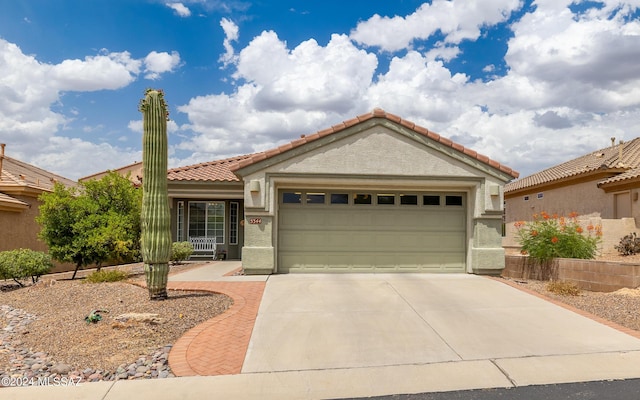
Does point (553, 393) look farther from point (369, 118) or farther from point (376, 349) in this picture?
point (369, 118)

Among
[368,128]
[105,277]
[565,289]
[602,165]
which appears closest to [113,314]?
[105,277]

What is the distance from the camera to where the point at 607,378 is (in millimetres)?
5312

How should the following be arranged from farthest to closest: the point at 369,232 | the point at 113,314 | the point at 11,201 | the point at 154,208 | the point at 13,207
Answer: the point at 13,207 < the point at 11,201 < the point at 369,232 < the point at 154,208 < the point at 113,314

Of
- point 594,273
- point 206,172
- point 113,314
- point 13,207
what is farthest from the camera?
point 206,172

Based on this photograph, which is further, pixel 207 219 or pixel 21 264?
pixel 207 219

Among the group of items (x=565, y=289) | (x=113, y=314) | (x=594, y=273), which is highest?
(x=594, y=273)

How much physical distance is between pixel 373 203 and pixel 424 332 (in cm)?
576

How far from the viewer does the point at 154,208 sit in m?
8.65

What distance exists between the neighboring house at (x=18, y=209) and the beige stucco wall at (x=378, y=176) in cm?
1049

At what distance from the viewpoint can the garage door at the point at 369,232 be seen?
12117 millimetres

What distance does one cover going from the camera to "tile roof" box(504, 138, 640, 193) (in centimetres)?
1883

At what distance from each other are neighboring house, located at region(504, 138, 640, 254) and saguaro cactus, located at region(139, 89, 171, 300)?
14.9 m

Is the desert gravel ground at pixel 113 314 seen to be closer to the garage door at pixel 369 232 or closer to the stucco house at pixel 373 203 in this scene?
the stucco house at pixel 373 203

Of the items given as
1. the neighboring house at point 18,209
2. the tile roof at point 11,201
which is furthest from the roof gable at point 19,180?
the tile roof at point 11,201
